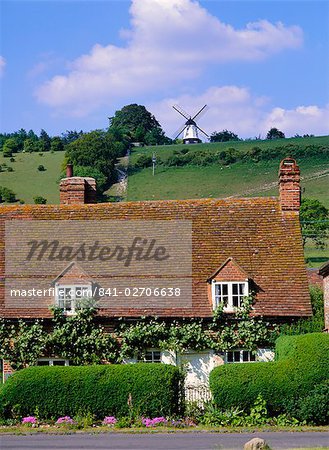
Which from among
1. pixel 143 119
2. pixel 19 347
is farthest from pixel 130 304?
pixel 143 119

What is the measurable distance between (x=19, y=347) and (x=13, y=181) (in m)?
85.7

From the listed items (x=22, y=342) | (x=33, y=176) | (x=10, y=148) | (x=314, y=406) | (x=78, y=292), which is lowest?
(x=314, y=406)

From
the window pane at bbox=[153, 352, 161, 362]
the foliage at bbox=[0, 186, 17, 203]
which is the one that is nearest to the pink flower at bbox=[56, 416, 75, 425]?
the window pane at bbox=[153, 352, 161, 362]

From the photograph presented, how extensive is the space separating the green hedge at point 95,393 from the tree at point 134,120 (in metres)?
127

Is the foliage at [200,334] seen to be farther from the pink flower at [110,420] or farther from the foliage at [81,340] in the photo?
the pink flower at [110,420]

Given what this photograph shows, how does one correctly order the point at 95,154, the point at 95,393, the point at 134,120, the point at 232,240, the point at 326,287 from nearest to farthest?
the point at 95,393 → the point at 232,240 → the point at 326,287 → the point at 95,154 → the point at 134,120

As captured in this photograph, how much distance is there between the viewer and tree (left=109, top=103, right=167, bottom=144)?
153m

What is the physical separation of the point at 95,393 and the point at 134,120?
439ft

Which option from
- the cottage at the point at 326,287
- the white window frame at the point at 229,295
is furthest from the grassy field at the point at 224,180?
the white window frame at the point at 229,295

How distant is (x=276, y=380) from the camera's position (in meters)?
23.3

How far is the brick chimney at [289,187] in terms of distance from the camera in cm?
3147

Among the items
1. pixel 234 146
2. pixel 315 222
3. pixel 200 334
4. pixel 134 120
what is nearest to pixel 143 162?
pixel 234 146

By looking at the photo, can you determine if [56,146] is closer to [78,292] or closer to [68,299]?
[78,292]

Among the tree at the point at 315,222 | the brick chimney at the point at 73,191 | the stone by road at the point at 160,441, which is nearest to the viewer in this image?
the stone by road at the point at 160,441
